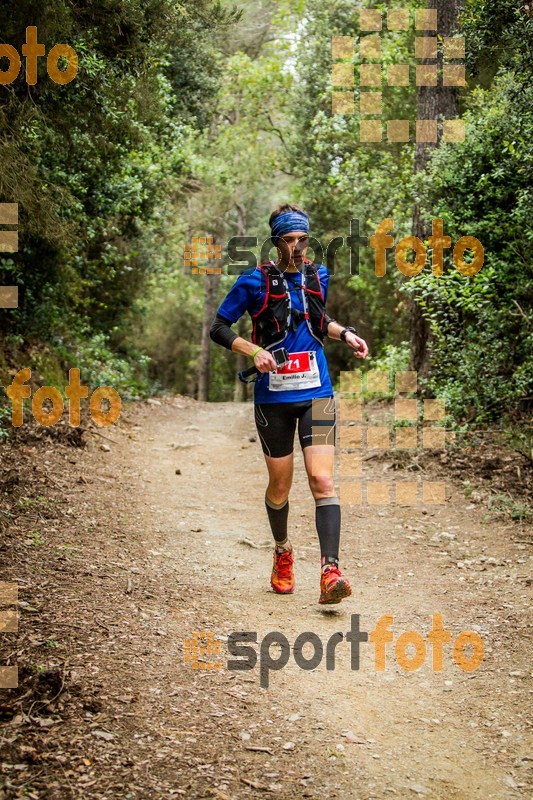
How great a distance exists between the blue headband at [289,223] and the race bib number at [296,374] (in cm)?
76

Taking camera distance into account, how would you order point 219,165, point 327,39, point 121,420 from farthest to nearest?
point 219,165 < point 327,39 < point 121,420

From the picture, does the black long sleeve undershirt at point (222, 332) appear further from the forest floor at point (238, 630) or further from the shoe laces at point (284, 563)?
the forest floor at point (238, 630)

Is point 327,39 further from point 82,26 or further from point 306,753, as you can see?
point 306,753

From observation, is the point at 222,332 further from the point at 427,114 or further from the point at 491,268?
the point at 427,114

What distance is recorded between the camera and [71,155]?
8.52m

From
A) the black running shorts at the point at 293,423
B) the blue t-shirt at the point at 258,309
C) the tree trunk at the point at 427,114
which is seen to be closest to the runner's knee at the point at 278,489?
the black running shorts at the point at 293,423

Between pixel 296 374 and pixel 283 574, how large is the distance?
1400 mm

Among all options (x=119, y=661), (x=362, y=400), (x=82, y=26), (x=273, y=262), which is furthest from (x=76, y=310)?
(x=119, y=661)

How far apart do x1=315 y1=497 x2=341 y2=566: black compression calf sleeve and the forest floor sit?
410 millimetres

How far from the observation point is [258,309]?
15.1 feet

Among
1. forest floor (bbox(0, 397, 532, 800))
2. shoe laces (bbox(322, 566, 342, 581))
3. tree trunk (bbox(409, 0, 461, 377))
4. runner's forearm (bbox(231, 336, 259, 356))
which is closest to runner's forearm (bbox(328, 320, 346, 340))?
runner's forearm (bbox(231, 336, 259, 356))

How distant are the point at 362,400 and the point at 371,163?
487 cm

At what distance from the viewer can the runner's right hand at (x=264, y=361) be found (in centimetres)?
438

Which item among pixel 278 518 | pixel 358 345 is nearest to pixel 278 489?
pixel 278 518
